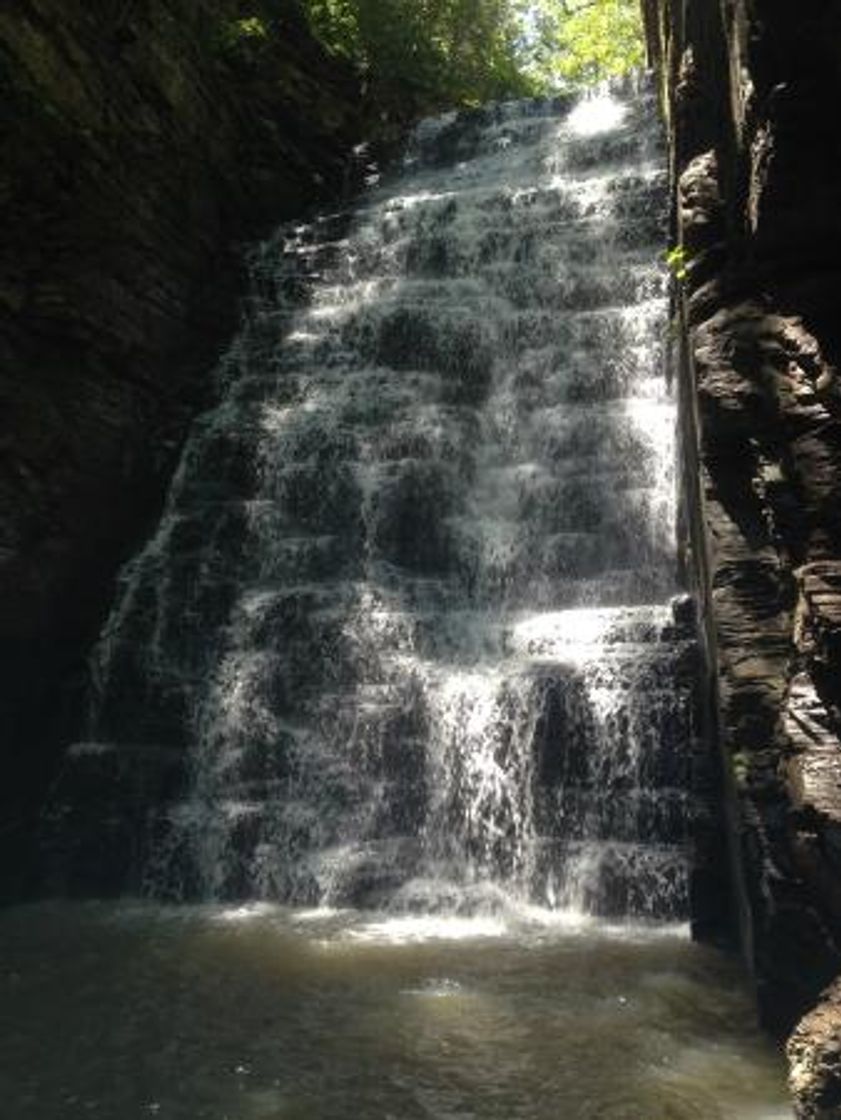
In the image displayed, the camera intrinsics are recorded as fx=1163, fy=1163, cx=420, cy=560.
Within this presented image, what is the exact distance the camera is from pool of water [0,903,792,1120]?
6.73m

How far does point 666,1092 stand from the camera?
673cm

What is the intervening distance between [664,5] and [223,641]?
32.5 feet

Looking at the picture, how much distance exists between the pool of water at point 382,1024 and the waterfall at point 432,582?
1302 mm

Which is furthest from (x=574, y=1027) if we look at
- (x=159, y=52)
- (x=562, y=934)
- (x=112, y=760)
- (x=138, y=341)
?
(x=159, y=52)

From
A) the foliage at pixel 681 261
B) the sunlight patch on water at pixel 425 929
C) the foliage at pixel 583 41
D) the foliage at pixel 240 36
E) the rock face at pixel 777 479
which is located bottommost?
the sunlight patch on water at pixel 425 929

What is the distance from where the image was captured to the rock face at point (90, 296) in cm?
1466

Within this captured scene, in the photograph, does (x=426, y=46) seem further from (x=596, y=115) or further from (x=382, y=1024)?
(x=382, y=1024)

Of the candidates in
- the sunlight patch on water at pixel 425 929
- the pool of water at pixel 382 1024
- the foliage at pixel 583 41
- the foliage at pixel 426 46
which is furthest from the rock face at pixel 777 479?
the foliage at pixel 583 41

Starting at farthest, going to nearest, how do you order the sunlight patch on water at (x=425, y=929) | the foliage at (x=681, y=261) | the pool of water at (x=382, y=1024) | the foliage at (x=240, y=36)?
the foliage at (x=240, y=36) < the foliage at (x=681, y=261) < the sunlight patch on water at (x=425, y=929) < the pool of water at (x=382, y=1024)

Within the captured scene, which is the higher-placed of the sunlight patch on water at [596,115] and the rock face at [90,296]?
the sunlight patch on water at [596,115]

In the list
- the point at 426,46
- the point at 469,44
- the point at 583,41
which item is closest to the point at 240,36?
the point at 426,46

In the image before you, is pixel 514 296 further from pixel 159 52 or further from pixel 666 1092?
pixel 666 1092

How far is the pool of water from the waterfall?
4.27 ft

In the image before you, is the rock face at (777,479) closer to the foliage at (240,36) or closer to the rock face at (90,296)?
the rock face at (90,296)
